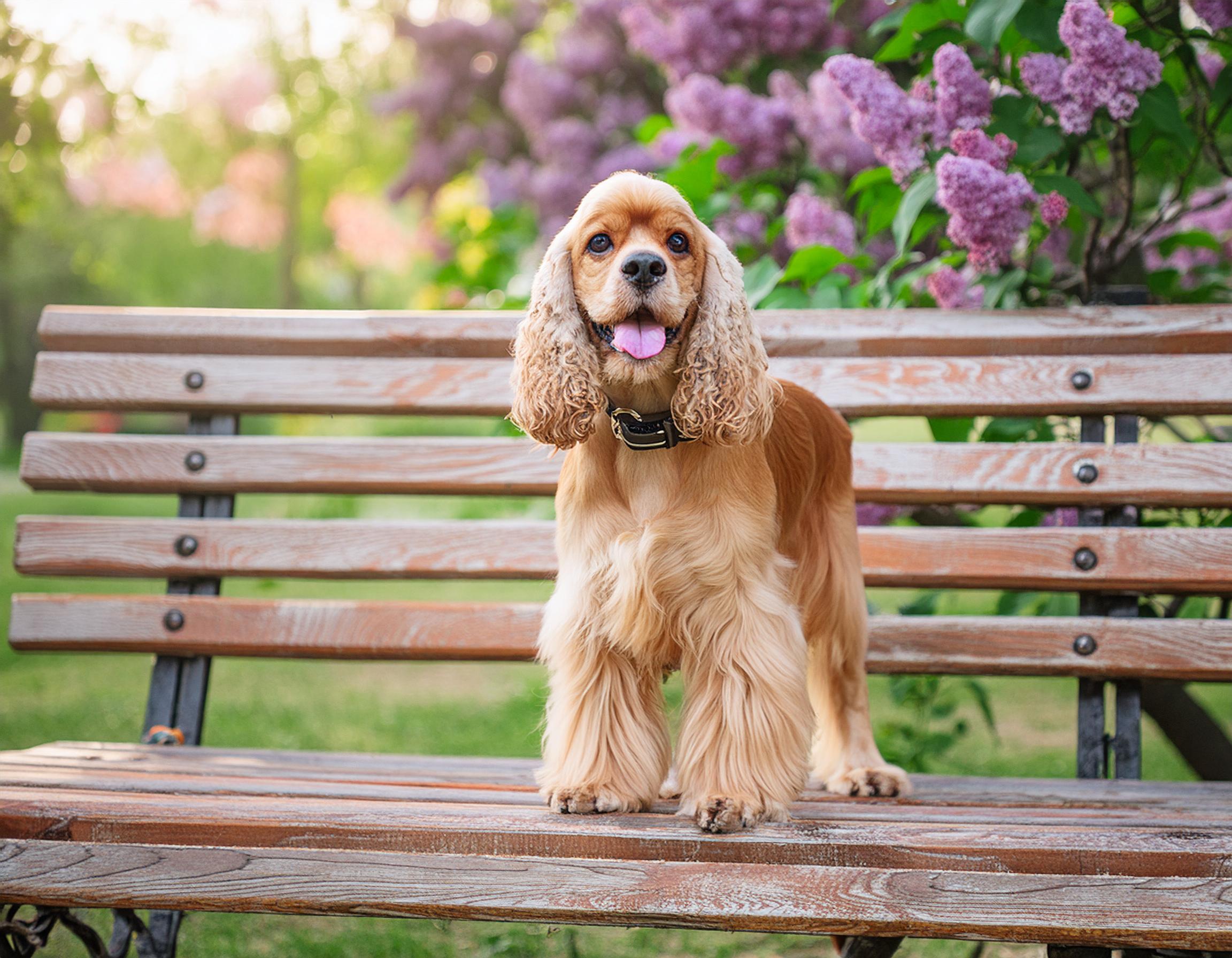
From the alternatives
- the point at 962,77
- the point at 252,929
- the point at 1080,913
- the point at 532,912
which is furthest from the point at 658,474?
the point at 252,929

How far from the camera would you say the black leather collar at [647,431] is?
7.40 ft

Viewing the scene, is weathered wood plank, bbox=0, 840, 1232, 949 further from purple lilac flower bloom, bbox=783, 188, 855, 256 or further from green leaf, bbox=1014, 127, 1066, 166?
purple lilac flower bloom, bbox=783, 188, 855, 256

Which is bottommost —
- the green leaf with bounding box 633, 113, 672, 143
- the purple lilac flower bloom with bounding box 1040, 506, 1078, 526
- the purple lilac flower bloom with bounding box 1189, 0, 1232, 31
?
the purple lilac flower bloom with bounding box 1040, 506, 1078, 526

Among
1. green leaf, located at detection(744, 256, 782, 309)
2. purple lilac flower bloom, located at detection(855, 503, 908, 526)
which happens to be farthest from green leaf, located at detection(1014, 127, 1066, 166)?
purple lilac flower bloom, located at detection(855, 503, 908, 526)

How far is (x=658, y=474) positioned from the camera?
7.39ft

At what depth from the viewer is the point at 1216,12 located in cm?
284

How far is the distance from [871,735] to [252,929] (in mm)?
2082

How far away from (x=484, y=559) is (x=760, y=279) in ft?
3.98

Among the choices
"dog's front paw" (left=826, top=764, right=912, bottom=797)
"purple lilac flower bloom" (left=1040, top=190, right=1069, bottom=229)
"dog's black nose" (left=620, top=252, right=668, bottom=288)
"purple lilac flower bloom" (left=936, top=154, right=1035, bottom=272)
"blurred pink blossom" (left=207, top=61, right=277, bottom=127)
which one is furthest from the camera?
"blurred pink blossom" (left=207, top=61, right=277, bottom=127)

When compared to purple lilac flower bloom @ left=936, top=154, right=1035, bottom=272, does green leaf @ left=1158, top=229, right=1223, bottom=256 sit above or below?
above

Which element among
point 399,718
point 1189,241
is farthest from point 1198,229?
point 399,718

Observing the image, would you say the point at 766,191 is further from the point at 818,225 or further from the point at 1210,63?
the point at 1210,63

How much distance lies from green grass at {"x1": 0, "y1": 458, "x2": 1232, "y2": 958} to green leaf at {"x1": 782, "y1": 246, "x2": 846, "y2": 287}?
1.23m

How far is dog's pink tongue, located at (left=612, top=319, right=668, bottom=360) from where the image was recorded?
87.0 inches
